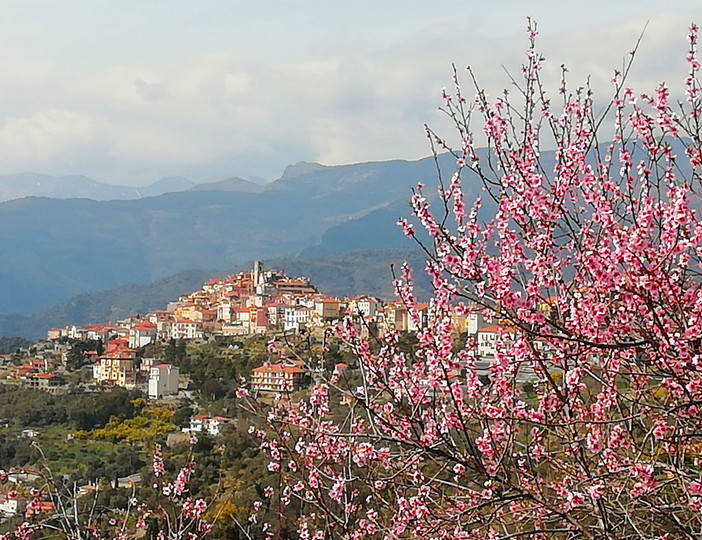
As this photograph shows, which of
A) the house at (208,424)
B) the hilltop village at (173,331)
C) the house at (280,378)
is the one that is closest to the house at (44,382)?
the hilltop village at (173,331)

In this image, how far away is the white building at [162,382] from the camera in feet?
90.2

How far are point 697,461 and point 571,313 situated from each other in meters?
0.68

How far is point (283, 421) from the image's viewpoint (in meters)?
3.90

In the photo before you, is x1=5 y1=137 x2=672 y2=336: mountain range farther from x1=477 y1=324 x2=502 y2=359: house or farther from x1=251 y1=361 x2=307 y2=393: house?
x1=477 y1=324 x2=502 y2=359: house

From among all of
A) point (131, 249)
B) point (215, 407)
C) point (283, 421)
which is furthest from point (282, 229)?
point (283, 421)

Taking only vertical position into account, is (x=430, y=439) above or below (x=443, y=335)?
below

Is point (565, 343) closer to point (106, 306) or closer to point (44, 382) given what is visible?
point (44, 382)

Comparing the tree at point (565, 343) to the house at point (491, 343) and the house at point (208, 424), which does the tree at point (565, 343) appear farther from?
the house at point (208, 424)

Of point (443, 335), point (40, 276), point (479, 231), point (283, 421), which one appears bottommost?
point (40, 276)

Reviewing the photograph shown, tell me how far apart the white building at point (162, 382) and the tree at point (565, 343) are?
24695 millimetres

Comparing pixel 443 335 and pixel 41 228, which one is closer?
pixel 443 335

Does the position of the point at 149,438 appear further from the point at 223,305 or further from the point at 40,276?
the point at 40,276

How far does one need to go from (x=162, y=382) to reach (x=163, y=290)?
75.2 m

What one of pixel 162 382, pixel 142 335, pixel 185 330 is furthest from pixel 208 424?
pixel 142 335
